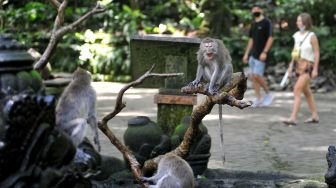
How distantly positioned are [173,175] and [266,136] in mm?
4880

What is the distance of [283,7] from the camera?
17.1 meters

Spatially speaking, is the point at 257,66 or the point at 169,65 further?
the point at 257,66

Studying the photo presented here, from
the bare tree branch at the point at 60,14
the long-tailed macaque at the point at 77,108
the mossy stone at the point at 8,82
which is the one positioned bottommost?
the long-tailed macaque at the point at 77,108

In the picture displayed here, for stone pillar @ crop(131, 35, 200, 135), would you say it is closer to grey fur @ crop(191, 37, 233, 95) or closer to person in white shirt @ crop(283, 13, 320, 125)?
grey fur @ crop(191, 37, 233, 95)

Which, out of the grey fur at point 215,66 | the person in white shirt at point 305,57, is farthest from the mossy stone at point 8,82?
the person in white shirt at point 305,57

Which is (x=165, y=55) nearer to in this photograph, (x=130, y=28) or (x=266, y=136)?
(x=266, y=136)

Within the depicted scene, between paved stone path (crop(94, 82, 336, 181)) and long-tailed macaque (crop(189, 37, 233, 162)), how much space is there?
1.26 meters

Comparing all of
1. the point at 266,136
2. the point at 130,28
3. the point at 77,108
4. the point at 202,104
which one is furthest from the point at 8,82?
the point at 130,28

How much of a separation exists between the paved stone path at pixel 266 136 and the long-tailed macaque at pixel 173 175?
160 cm

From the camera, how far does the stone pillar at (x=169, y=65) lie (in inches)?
267

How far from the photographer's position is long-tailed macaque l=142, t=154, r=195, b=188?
15.1 feet

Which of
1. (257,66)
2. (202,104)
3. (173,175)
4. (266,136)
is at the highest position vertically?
(202,104)

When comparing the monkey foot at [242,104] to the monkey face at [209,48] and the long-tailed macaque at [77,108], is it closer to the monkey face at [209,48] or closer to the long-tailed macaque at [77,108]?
the long-tailed macaque at [77,108]

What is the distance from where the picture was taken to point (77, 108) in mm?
4090
